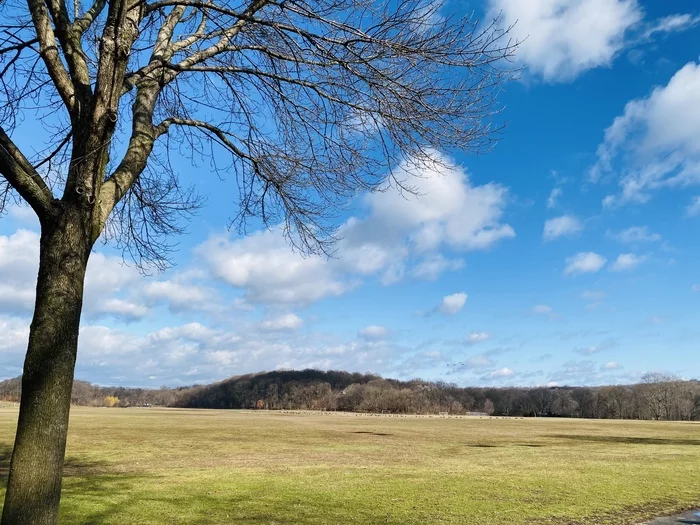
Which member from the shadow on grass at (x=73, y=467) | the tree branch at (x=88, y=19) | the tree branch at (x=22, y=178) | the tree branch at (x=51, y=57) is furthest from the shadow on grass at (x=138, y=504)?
the tree branch at (x=88, y=19)

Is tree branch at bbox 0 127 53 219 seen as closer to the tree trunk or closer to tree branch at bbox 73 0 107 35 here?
the tree trunk

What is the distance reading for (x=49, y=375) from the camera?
13.6 feet

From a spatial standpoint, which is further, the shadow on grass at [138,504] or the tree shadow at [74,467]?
the tree shadow at [74,467]

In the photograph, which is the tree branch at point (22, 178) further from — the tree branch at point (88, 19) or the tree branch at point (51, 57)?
the tree branch at point (88, 19)

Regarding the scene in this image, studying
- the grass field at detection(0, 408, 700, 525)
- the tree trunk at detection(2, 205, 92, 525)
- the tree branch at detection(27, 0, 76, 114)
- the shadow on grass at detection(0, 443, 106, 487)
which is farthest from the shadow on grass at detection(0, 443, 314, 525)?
the tree branch at detection(27, 0, 76, 114)

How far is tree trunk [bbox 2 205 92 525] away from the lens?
398 cm

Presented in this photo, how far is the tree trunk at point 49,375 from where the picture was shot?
3.98m

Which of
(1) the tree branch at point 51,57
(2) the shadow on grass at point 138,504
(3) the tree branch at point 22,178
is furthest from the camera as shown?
(2) the shadow on grass at point 138,504

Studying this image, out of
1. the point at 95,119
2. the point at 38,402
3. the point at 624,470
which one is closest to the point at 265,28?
the point at 95,119

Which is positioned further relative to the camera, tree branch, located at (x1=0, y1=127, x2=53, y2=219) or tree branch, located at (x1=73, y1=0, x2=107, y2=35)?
tree branch, located at (x1=73, y1=0, x2=107, y2=35)

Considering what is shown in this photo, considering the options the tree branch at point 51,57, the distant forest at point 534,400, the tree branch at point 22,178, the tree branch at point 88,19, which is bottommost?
the distant forest at point 534,400

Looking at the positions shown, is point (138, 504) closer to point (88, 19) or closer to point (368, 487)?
point (368, 487)

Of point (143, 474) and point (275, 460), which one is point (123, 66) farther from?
point (275, 460)

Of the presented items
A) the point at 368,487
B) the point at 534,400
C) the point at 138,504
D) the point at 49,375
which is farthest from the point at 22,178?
the point at 534,400
